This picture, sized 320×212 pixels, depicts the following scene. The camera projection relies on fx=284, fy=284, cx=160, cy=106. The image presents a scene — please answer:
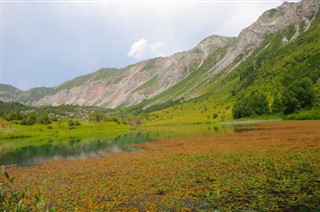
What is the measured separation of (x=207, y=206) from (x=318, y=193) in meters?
7.90

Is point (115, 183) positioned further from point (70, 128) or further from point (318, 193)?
Result: point (70, 128)

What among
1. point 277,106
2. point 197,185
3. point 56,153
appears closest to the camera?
point 197,185

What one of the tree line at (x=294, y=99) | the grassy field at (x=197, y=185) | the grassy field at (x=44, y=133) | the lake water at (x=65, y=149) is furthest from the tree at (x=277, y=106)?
the grassy field at (x=197, y=185)

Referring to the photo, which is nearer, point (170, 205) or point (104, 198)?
point (170, 205)

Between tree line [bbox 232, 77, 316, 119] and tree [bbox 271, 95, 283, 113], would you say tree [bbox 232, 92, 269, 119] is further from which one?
tree [bbox 271, 95, 283, 113]

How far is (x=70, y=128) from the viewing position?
178 metres

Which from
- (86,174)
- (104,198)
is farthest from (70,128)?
(104,198)

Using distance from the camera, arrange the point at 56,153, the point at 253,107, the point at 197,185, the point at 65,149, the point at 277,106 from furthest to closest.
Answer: the point at 253,107 → the point at 277,106 → the point at 65,149 → the point at 56,153 → the point at 197,185

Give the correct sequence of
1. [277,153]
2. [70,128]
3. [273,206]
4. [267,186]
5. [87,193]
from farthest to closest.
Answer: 1. [70,128]
2. [277,153]
3. [87,193]
4. [267,186]
5. [273,206]

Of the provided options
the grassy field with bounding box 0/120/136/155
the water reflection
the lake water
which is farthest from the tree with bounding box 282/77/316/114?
the water reflection

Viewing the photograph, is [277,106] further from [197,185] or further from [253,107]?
[197,185]

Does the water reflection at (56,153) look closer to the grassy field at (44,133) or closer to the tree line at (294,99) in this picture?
the grassy field at (44,133)

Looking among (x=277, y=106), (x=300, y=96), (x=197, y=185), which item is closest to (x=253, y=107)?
(x=277, y=106)

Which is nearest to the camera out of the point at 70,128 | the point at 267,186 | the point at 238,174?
the point at 267,186
